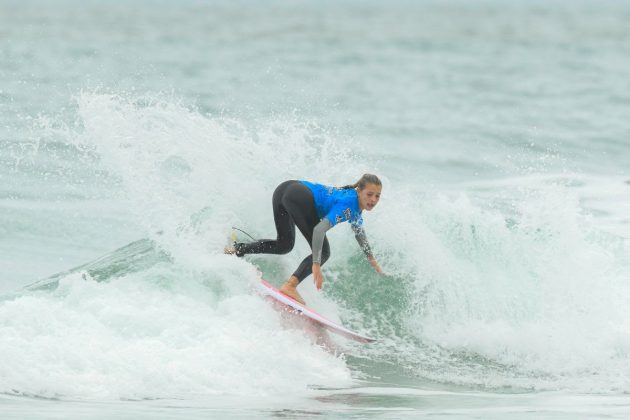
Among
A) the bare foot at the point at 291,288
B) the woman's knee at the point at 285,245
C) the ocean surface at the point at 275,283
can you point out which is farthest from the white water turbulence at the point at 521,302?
the woman's knee at the point at 285,245

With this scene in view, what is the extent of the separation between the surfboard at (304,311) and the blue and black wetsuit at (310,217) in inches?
11.5

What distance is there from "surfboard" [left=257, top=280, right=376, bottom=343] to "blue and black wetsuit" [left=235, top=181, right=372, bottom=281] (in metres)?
0.29

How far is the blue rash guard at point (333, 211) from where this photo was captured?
390 inches

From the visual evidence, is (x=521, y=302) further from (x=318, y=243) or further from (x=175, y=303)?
(x=175, y=303)

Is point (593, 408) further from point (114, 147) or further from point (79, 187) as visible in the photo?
point (79, 187)

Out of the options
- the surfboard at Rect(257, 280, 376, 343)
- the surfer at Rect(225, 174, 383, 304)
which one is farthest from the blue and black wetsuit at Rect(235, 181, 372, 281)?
the surfboard at Rect(257, 280, 376, 343)

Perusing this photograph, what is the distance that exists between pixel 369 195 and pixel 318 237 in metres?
0.61

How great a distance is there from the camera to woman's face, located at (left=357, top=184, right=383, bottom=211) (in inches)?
392

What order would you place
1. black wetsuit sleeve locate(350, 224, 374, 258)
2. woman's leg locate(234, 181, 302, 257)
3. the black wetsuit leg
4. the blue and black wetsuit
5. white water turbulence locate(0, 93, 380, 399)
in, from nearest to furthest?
white water turbulence locate(0, 93, 380, 399), the blue and black wetsuit, black wetsuit sleeve locate(350, 224, 374, 258), the black wetsuit leg, woman's leg locate(234, 181, 302, 257)

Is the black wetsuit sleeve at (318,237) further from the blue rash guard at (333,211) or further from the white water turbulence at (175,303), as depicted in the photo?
the white water turbulence at (175,303)

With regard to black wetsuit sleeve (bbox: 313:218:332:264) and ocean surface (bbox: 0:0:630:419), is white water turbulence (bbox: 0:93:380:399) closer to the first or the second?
ocean surface (bbox: 0:0:630:419)

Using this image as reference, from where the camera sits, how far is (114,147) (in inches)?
469

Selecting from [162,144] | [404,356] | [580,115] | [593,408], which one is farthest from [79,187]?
[580,115]

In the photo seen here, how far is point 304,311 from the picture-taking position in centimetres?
1007
